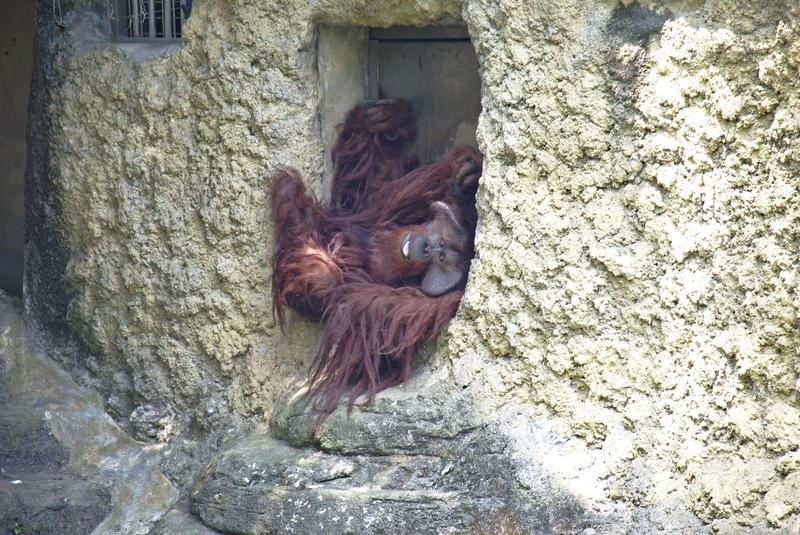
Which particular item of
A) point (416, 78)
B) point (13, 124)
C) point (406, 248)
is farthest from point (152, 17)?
point (406, 248)

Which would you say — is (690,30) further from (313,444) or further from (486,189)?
(313,444)

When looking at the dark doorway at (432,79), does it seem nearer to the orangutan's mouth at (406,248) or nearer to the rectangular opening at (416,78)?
the rectangular opening at (416,78)

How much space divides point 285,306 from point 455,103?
2.29 feet

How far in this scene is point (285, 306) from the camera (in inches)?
109

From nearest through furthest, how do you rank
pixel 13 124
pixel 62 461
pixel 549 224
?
pixel 549 224
pixel 62 461
pixel 13 124

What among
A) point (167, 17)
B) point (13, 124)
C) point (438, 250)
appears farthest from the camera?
point (13, 124)

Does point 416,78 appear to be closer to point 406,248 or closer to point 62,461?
point 406,248

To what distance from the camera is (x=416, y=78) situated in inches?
117

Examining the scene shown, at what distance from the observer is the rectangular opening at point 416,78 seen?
2850mm

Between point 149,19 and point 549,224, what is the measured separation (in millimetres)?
1413

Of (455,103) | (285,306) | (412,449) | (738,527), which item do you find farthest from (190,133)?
(738,527)

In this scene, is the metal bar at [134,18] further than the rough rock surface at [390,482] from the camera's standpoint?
Yes

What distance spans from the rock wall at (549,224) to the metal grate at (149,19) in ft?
0.39

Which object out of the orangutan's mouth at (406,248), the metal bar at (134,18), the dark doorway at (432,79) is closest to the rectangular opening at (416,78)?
the dark doorway at (432,79)
